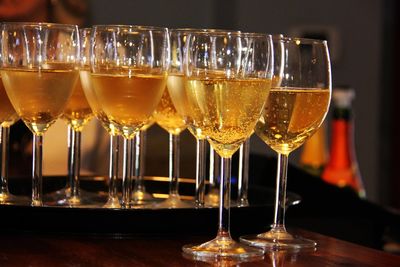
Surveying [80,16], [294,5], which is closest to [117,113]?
[80,16]

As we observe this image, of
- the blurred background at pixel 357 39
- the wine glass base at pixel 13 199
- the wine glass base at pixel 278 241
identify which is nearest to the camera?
the wine glass base at pixel 278 241

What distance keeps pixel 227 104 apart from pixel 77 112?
390 mm

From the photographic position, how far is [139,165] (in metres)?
1.36

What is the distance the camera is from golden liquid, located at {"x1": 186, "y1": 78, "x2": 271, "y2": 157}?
3.31 ft

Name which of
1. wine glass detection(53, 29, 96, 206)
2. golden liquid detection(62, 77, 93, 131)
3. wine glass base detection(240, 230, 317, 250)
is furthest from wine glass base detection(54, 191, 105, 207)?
wine glass base detection(240, 230, 317, 250)

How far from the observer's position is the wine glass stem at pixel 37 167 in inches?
46.1

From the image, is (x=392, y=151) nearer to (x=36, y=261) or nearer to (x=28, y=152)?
(x=28, y=152)

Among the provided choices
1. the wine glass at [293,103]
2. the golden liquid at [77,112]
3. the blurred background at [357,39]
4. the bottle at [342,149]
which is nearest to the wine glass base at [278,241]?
the wine glass at [293,103]

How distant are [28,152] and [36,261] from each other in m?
1.73

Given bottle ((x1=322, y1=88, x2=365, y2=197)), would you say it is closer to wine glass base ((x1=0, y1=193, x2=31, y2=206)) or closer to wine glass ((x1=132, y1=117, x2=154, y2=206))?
wine glass ((x1=132, y1=117, x2=154, y2=206))

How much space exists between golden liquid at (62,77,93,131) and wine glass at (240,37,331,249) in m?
0.32

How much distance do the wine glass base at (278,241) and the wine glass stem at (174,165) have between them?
0.20m

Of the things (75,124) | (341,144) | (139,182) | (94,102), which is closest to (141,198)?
(139,182)

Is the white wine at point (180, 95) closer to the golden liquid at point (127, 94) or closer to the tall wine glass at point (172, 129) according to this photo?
the golden liquid at point (127, 94)
